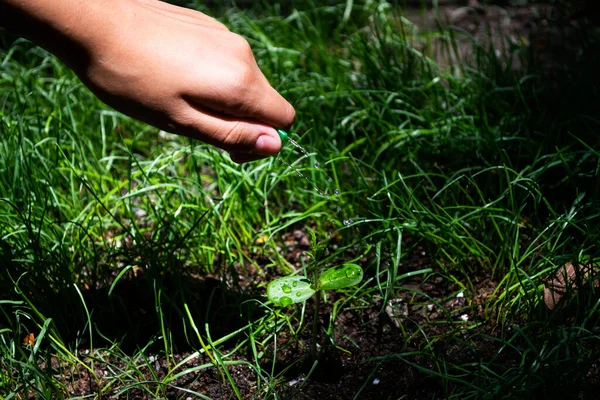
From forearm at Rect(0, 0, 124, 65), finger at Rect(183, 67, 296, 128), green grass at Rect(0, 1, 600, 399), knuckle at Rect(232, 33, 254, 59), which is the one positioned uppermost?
forearm at Rect(0, 0, 124, 65)

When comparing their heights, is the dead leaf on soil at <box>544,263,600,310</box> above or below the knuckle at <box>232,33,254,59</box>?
below

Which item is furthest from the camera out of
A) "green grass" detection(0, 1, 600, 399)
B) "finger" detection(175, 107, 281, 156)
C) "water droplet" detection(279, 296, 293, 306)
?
"green grass" detection(0, 1, 600, 399)

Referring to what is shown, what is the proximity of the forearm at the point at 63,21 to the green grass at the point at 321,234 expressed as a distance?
690mm

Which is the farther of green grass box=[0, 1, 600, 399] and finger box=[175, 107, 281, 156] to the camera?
green grass box=[0, 1, 600, 399]

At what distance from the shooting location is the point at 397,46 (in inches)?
116

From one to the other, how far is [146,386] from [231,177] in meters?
0.86

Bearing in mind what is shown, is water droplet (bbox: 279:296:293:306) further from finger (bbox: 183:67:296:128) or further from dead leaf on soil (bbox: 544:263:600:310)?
dead leaf on soil (bbox: 544:263:600:310)

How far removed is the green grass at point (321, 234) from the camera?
187 cm

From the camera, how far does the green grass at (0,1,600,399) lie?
1.87 metres

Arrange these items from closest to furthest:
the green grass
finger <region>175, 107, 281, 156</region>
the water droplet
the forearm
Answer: the forearm, finger <region>175, 107, 281, 156</region>, the water droplet, the green grass

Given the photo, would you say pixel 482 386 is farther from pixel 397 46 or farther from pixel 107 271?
pixel 397 46

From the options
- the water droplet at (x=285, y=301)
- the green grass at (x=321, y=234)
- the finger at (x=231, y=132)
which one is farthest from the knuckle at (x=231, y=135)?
the green grass at (x=321, y=234)

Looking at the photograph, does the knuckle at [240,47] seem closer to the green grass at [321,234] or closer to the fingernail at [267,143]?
the fingernail at [267,143]

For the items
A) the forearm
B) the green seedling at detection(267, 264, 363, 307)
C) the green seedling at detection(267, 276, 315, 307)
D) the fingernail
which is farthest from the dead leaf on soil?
the forearm
